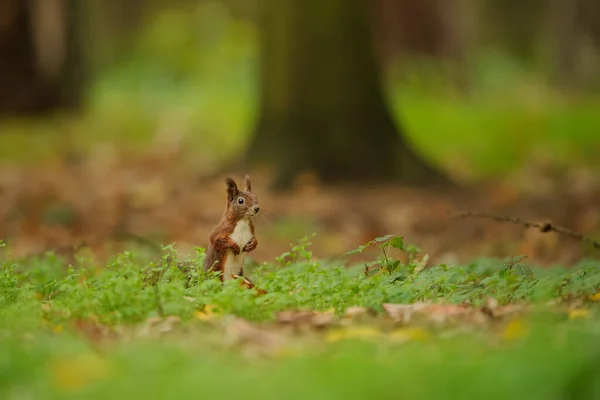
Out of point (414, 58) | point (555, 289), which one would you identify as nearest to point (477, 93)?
point (414, 58)

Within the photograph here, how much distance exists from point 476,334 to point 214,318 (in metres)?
1.05

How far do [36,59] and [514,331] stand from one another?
17.2 metres

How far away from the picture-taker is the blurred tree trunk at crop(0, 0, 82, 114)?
775 inches

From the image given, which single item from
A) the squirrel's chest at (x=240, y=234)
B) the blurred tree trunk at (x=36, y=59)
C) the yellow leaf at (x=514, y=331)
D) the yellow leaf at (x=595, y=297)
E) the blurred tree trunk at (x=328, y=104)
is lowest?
the yellow leaf at (x=514, y=331)

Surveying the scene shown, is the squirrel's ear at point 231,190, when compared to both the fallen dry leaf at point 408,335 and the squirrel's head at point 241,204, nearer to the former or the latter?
the squirrel's head at point 241,204

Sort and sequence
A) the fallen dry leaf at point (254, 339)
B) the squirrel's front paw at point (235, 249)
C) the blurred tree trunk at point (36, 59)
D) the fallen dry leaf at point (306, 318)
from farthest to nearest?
the blurred tree trunk at point (36, 59)
the squirrel's front paw at point (235, 249)
the fallen dry leaf at point (306, 318)
the fallen dry leaf at point (254, 339)

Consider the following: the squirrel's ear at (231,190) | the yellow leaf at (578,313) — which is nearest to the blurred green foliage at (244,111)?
the squirrel's ear at (231,190)

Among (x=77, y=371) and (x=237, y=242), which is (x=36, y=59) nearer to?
(x=237, y=242)

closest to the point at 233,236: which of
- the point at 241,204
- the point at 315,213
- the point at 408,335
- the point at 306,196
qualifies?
the point at 241,204

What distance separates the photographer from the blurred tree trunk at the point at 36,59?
19.7 meters

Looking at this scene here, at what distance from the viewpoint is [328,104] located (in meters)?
12.8

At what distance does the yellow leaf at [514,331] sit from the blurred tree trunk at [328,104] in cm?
846

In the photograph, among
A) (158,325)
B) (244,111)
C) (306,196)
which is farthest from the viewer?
(244,111)

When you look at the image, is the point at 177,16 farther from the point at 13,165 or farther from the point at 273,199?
→ the point at 273,199
